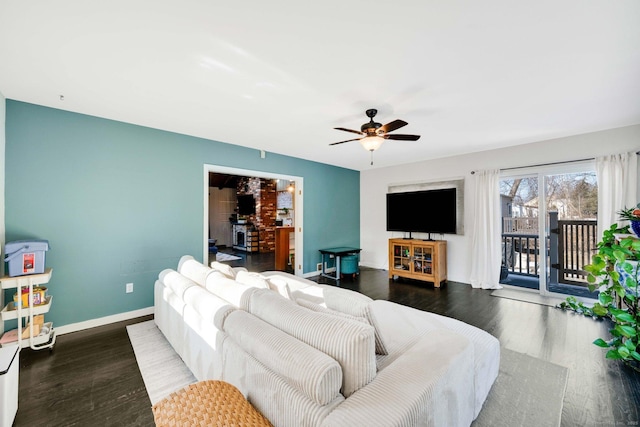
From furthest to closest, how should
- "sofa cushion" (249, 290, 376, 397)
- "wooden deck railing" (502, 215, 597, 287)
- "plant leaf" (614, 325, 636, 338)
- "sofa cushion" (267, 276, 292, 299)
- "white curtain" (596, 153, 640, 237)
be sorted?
"wooden deck railing" (502, 215, 597, 287), "white curtain" (596, 153, 640, 237), "plant leaf" (614, 325, 636, 338), "sofa cushion" (267, 276, 292, 299), "sofa cushion" (249, 290, 376, 397)

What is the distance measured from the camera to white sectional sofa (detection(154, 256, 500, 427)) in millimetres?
954

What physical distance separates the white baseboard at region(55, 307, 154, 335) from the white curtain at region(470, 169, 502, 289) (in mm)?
5120

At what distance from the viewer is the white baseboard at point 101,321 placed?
2830 millimetres

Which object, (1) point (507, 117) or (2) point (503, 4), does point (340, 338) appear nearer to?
(2) point (503, 4)

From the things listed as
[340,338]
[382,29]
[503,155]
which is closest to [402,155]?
[503,155]

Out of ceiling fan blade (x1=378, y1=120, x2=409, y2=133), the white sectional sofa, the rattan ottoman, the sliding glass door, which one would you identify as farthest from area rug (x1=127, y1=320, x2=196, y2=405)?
the sliding glass door

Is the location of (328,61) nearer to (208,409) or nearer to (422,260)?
(208,409)

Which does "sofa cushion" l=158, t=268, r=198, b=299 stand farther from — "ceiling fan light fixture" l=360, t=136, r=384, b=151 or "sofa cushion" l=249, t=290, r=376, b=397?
"ceiling fan light fixture" l=360, t=136, r=384, b=151

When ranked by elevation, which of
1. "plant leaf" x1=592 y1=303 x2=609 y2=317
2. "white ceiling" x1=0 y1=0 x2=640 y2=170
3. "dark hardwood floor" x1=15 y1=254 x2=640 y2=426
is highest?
"white ceiling" x1=0 y1=0 x2=640 y2=170

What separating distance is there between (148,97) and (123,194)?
1324mm

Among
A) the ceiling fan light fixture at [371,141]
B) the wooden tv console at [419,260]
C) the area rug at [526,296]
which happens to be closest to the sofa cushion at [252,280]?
the ceiling fan light fixture at [371,141]

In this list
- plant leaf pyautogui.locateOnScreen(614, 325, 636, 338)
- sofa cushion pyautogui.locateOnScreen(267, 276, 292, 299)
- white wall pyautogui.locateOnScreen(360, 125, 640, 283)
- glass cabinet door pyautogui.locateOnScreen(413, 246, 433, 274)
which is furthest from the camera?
glass cabinet door pyautogui.locateOnScreen(413, 246, 433, 274)

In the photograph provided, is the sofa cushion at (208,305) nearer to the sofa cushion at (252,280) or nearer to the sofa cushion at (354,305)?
the sofa cushion at (252,280)

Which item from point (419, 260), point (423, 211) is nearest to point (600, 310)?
point (419, 260)
